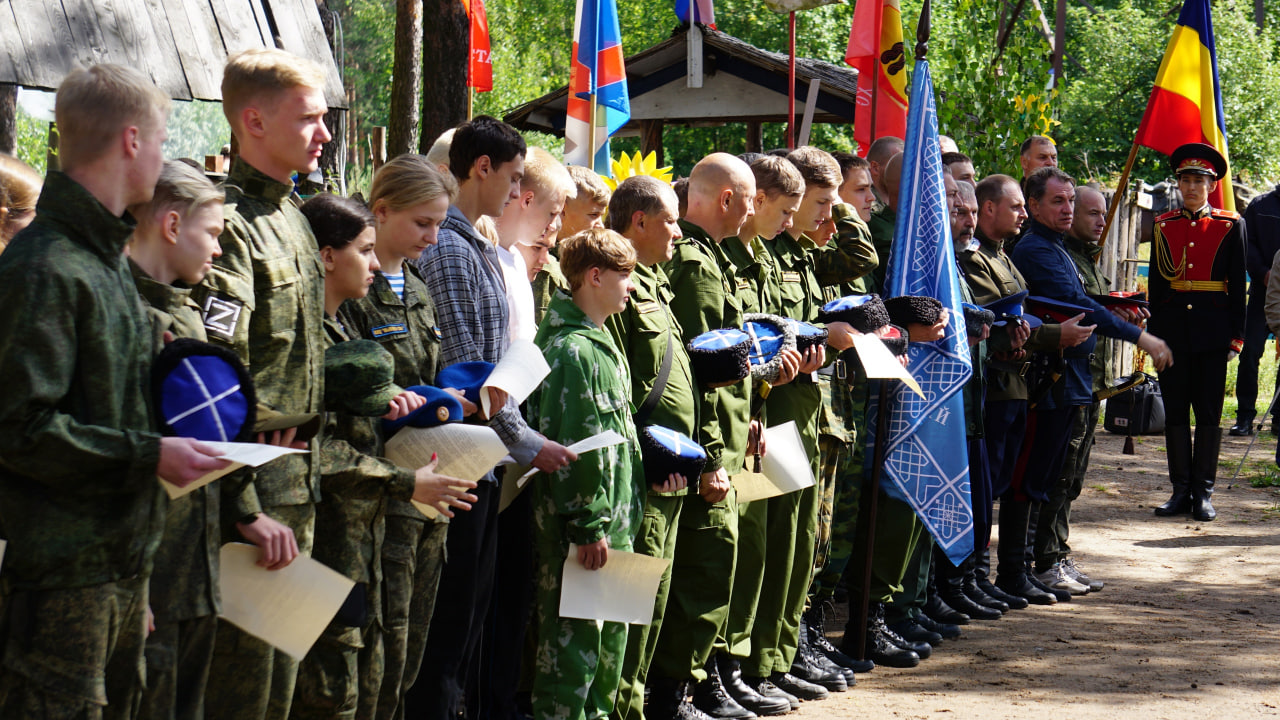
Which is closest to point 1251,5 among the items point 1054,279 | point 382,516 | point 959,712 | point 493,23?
point 493,23

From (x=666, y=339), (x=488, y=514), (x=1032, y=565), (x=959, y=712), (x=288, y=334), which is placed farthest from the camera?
(x=1032, y=565)

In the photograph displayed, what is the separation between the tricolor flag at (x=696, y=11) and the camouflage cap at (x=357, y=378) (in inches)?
344

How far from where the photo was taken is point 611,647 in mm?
4203

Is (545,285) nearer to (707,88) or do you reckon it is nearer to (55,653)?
(55,653)

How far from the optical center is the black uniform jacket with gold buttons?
9.47m

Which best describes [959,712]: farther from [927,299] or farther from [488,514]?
[488,514]

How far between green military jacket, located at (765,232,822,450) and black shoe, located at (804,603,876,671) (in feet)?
3.16

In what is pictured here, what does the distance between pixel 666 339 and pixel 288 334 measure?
1.69 metres

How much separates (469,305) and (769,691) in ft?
7.23

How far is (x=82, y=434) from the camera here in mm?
2447

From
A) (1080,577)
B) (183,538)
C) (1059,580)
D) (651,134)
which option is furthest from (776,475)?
(651,134)

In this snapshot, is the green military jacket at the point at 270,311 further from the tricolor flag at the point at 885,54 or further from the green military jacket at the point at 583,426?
the tricolor flag at the point at 885,54

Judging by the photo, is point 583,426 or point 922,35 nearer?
point 583,426

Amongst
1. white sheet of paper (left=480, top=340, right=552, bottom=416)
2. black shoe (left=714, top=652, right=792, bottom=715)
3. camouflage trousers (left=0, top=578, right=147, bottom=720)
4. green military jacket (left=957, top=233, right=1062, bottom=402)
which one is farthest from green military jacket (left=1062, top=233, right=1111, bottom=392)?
camouflage trousers (left=0, top=578, right=147, bottom=720)
